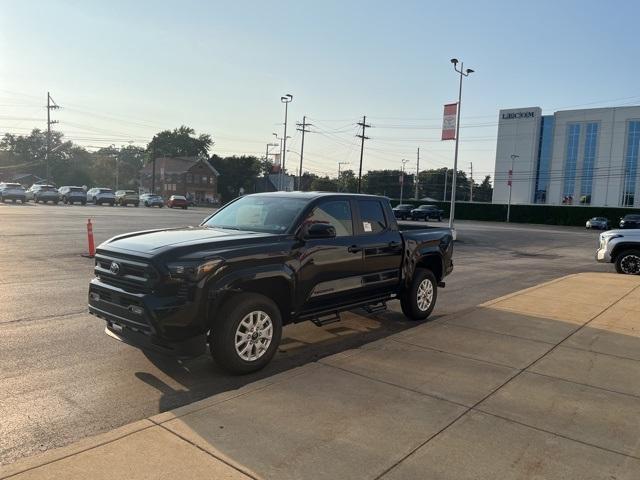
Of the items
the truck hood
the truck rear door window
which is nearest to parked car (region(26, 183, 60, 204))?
the truck hood

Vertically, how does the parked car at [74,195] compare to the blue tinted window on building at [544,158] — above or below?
below

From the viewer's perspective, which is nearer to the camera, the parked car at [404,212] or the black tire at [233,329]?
the black tire at [233,329]

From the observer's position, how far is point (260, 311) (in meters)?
5.09

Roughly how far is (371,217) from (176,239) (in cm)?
269

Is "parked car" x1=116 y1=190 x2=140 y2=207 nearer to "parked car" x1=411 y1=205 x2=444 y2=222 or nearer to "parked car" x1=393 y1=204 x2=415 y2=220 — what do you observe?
"parked car" x1=393 y1=204 x2=415 y2=220

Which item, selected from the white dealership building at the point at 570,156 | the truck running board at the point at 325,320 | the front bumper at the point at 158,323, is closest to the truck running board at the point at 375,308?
the truck running board at the point at 325,320

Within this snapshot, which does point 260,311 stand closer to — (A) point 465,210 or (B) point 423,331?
(B) point 423,331

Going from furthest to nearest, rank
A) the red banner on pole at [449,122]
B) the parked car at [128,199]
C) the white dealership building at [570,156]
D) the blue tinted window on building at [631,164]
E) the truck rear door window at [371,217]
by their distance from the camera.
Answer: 1. the white dealership building at [570,156]
2. the blue tinted window on building at [631,164]
3. the parked car at [128,199]
4. the red banner on pole at [449,122]
5. the truck rear door window at [371,217]

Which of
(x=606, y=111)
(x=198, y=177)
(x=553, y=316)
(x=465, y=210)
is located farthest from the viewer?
(x=198, y=177)

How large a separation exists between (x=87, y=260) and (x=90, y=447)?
10701 millimetres

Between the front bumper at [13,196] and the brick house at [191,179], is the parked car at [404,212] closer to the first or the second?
the front bumper at [13,196]

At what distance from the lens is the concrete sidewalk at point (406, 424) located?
129 inches

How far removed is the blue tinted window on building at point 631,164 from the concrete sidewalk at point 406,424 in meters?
87.0

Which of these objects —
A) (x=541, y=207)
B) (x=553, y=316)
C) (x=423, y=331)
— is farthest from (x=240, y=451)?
(x=541, y=207)
